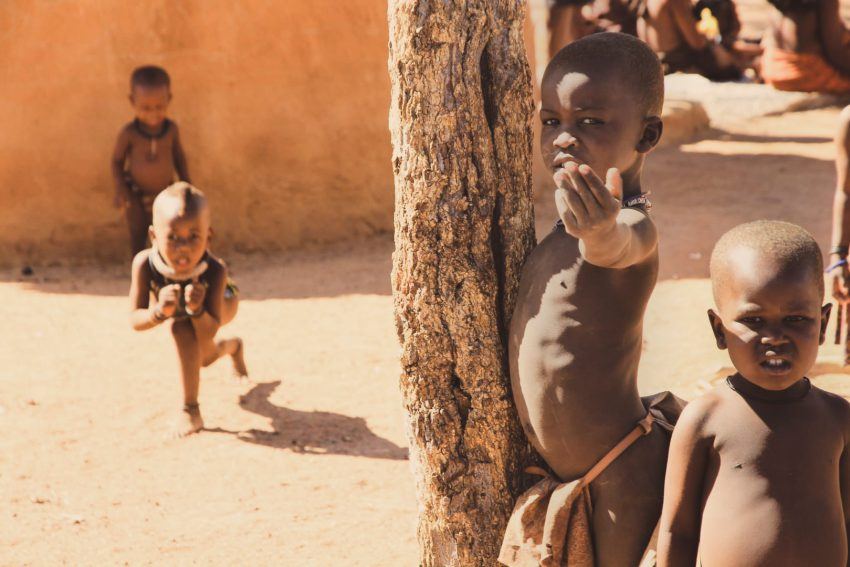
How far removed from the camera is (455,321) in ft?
8.43

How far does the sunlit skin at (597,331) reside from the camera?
231 centimetres

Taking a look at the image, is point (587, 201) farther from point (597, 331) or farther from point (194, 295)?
point (194, 295)

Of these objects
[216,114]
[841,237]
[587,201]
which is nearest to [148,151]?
[216,114]

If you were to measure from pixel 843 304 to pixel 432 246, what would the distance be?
245 centimetres

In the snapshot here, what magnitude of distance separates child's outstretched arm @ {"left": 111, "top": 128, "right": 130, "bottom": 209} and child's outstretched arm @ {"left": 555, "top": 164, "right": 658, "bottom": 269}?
537 centimetres

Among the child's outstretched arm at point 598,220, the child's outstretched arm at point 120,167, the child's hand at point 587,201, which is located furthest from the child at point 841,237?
the child's outstretched arm at point 120,167

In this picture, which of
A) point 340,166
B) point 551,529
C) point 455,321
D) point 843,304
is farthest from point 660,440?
point 340,166

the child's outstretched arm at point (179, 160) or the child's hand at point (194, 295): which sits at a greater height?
the child's outstretched arm at point (179, 160)

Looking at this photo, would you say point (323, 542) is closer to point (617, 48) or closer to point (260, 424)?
point (260, 424)

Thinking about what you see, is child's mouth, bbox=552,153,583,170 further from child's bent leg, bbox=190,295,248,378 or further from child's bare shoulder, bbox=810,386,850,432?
child's bent leg, bbox=190,295,248,378

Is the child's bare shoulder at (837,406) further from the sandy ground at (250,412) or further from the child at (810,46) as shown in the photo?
the child at (810,46)

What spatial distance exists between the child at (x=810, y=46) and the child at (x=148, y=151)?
16.0ft

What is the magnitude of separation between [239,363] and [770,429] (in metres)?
3.66

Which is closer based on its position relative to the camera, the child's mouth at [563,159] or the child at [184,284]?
the child's mouth at [563,159]
